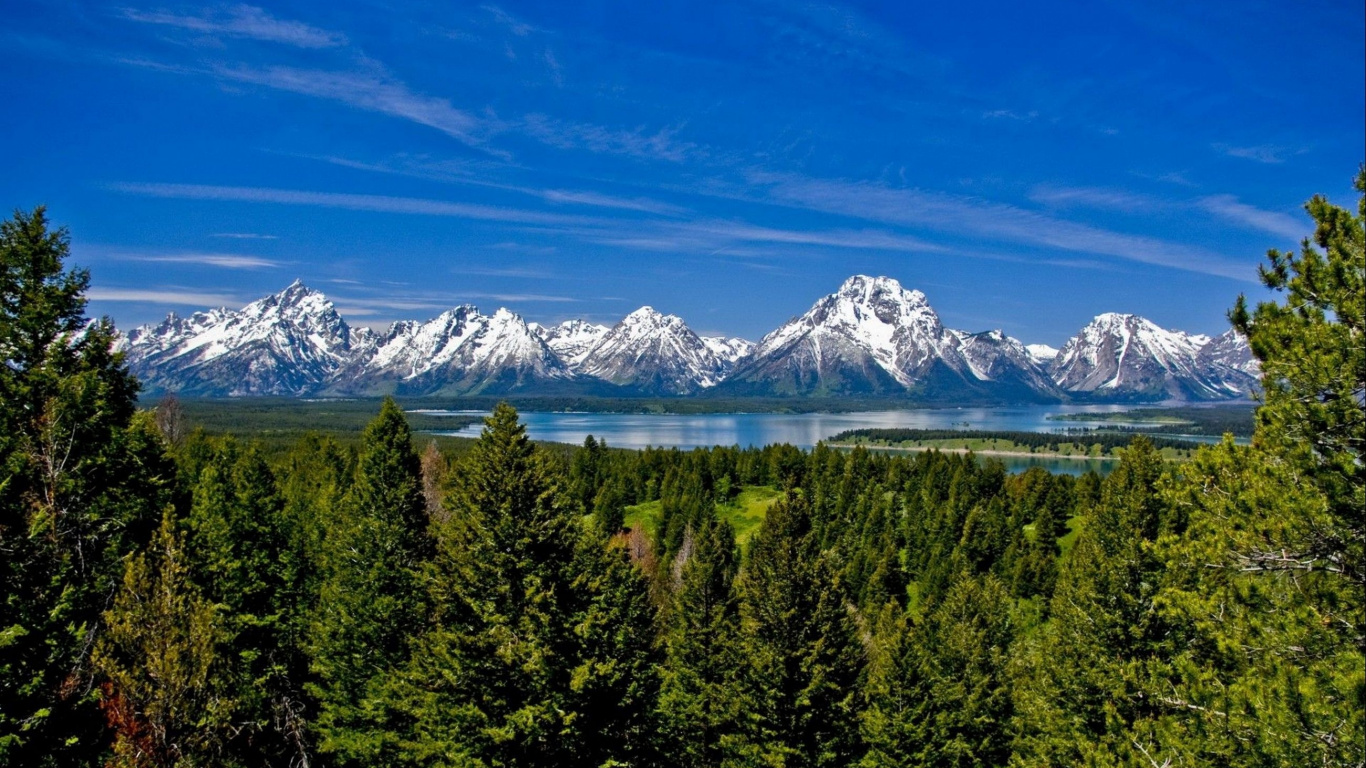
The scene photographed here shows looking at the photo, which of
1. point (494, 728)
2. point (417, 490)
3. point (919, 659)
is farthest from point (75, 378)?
point (919, 659)

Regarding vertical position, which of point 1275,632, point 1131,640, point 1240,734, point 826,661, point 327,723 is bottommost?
point 327,723

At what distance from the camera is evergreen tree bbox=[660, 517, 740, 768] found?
2611 cm

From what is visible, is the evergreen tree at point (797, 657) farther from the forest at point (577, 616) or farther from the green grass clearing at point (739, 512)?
the green grass clearing at point (739, 512)

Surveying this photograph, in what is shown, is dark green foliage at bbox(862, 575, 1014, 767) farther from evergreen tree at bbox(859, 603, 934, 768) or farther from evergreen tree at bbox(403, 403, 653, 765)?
evergreen tree at bbox(403, 403, 653, 765)

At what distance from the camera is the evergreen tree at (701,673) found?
85.7 feet

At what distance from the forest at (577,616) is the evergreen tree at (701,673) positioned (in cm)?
16

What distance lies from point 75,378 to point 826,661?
2304 centimetres

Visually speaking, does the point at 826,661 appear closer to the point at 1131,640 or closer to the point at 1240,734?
the point at 1131,640

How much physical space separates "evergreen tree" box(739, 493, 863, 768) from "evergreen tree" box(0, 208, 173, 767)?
1689 cm

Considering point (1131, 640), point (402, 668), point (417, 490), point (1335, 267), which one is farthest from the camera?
point (417, 490)

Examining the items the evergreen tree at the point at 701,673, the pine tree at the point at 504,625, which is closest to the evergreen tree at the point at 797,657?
the evergreen tree at the point at 701,673

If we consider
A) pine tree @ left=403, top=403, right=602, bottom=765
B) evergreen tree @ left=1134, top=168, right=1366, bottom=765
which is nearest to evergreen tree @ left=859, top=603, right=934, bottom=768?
pine tree @ left=403, top=403, right=602, bottom=765

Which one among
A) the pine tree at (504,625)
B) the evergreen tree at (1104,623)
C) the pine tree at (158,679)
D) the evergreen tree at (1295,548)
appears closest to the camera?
the evergreen tree at (1295,548)

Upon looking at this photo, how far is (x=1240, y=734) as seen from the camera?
31.8 feet
